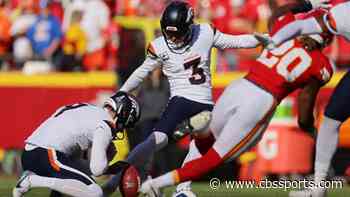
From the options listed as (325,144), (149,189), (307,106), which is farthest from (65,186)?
(307,106)

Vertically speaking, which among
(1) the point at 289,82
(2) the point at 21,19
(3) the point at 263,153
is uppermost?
(1) the point at 289,82

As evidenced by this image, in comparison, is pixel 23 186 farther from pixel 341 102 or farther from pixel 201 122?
pixel 341 102

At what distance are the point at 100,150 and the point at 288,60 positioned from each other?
1.54m

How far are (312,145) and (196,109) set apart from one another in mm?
5260

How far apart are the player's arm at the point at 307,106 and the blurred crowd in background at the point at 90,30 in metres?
5.12

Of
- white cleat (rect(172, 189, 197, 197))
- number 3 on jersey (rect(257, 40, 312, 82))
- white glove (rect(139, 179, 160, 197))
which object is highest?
number 3 on jersey (rect(257, 40, 312, 82))

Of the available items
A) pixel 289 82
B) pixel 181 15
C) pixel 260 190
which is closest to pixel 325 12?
pixel 289 82

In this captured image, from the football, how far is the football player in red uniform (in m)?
0.14

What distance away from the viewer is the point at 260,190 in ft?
38.0

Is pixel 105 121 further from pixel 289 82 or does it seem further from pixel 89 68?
pixel 89 68

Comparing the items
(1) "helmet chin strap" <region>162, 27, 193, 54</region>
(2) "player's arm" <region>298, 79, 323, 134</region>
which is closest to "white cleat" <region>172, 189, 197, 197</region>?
(1) "helmet chin strap" <region>162, 27, 193, 54</region>

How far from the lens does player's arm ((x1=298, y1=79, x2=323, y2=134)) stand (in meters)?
10.1

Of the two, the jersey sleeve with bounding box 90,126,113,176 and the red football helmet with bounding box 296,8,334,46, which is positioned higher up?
the red football helmet with bounding box 296,8,334,46

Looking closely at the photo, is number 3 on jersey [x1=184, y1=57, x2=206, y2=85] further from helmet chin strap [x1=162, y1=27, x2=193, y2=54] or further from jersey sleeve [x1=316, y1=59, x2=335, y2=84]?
jersey sleeve [x1=316, y1=59, x2=335, y2=84]
